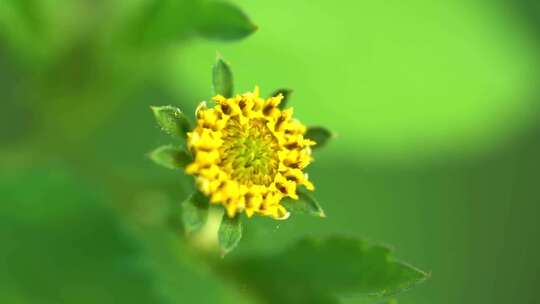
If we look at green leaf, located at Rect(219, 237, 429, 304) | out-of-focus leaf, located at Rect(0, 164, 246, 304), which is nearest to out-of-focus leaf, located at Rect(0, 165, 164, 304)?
out-of-focus leaf, located at Rect(0, 164, 246, 304)

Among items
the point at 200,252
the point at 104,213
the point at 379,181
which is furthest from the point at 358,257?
the point at 379,181

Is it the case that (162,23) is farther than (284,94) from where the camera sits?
Yes

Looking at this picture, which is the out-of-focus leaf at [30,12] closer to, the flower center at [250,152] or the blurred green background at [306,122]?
the blurred green background at [306,122]

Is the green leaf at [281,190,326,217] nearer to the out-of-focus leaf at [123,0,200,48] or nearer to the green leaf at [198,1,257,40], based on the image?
the green leaf at [198,1,257,40]

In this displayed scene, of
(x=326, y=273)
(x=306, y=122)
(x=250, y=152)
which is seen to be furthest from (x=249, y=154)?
(x=306, y=122)

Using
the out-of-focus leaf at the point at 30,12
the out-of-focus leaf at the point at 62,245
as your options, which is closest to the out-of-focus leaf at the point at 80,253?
the out-of-focus leaf at the point at 62,245

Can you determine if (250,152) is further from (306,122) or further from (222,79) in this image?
(306,122)

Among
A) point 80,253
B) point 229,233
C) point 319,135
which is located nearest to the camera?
point 229,233
